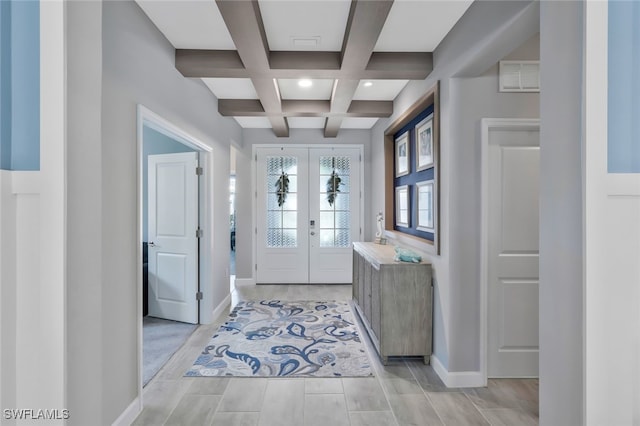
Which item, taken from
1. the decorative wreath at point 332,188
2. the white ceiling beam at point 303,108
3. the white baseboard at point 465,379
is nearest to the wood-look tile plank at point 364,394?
the white baseboard at point 465,379

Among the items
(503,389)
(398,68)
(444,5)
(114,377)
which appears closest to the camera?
(114,377)

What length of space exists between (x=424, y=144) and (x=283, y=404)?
2.54 m

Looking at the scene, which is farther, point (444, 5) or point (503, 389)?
point (503, 389)

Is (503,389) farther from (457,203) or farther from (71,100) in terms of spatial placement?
(71,100)

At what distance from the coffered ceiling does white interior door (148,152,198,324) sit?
107 cm

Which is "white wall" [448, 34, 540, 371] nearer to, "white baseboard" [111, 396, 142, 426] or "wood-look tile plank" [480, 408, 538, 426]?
"wood-look tile plank" [480, 408, 538, 426]

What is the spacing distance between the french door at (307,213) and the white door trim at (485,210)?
3086mm

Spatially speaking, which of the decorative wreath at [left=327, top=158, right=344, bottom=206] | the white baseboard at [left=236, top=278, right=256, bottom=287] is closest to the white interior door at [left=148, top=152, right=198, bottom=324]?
the white baseboard at [left=236, top=278, right=256, bottom=287]

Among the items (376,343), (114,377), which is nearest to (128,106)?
(114,377)

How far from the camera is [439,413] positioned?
2078 millimetres

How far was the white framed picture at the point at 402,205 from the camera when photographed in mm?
3727

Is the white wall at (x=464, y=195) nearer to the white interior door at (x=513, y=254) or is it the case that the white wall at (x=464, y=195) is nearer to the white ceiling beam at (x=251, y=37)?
the white interior door at (x=513, y=254)

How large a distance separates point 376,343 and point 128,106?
268 cm

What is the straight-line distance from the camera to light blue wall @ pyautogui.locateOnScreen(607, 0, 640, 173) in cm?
93
